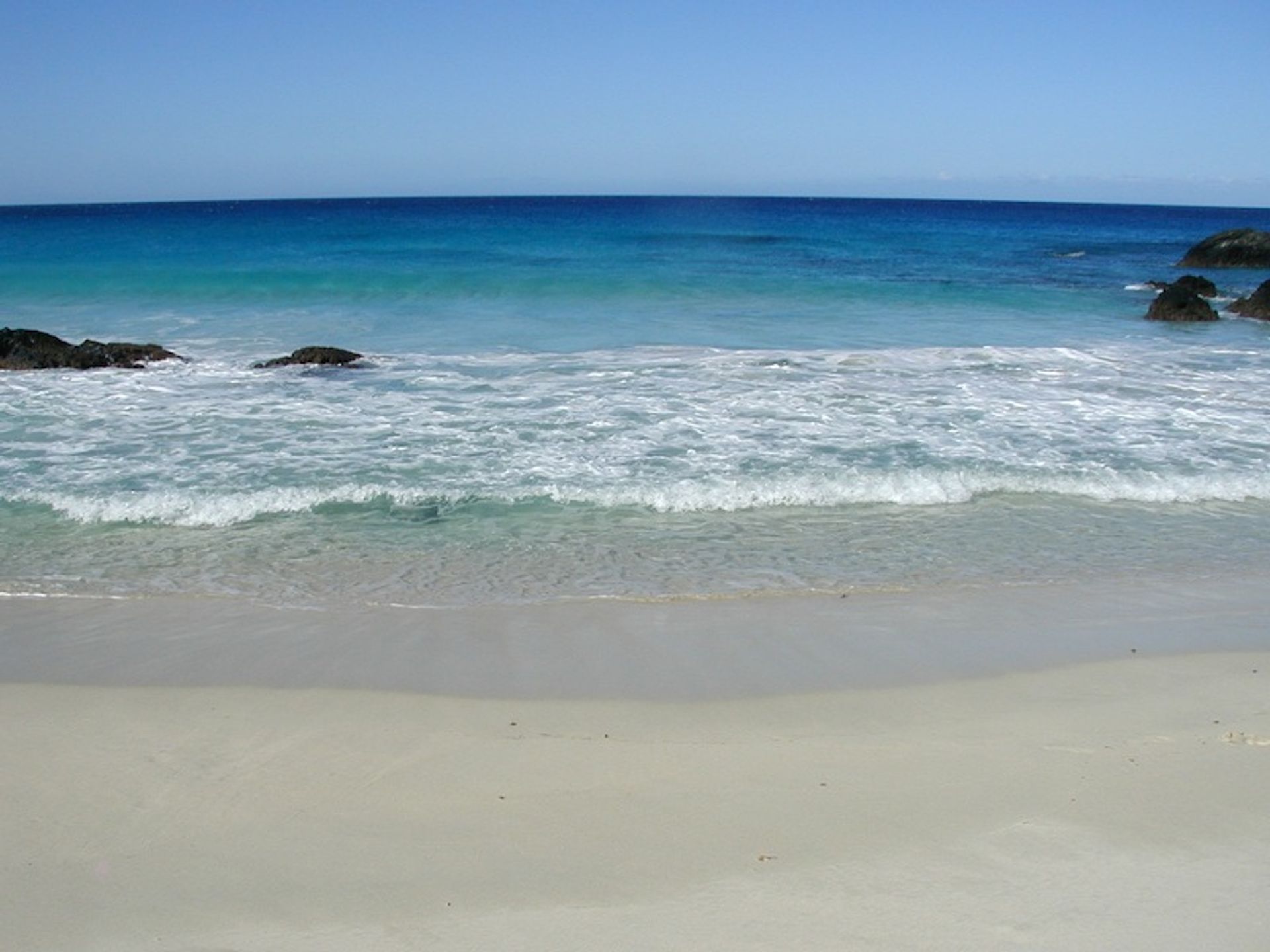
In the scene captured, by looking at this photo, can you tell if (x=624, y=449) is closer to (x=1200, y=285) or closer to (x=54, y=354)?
(x=54, y=354)

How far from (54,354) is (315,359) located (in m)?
3.45

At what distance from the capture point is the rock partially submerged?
14297 mm

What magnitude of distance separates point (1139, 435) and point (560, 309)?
12634 mm

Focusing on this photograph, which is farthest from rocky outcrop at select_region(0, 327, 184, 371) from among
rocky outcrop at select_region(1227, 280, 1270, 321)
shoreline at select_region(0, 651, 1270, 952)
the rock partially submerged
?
rocky outcrop at select_region(1227, 280, 1270, 321)

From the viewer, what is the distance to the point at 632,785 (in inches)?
172

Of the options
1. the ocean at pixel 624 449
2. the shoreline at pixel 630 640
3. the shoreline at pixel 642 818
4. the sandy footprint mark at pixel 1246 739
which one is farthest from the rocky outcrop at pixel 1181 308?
the sandy footprint mark at pixel 1246 739

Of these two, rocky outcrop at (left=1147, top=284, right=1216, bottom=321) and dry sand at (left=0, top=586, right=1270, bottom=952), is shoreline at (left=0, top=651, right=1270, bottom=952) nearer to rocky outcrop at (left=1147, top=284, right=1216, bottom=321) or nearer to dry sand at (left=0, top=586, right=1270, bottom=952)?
dry sand at (left=0, top=586, right=1270, bottom=952)

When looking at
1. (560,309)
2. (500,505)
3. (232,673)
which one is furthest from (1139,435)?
(560,309)

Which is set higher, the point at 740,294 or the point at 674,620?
the point at 740,294

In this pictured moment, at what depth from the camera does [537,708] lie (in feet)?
16.6

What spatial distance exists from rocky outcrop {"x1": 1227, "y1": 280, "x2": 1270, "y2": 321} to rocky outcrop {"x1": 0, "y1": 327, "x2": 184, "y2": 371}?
66.1ft

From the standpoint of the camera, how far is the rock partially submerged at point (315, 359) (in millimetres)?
14297

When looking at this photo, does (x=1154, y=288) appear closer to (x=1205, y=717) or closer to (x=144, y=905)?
(x=1205, y=717)

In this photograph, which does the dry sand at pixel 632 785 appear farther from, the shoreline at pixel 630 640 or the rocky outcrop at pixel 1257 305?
the rocky outcrop at pixel 1257 305
